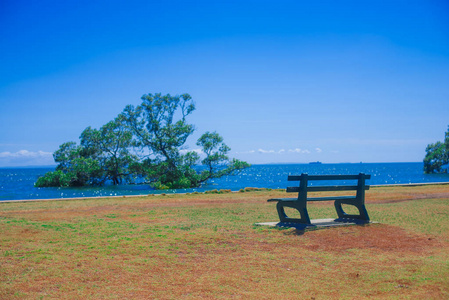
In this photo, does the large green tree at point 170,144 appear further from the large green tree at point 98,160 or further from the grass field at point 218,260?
the grass field at point 218,260

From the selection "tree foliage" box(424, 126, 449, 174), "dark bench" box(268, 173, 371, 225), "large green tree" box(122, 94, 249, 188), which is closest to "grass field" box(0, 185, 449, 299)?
"dark bench" box(268, 173, 371, 225)

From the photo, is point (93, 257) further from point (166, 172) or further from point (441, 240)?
point (166, 172)

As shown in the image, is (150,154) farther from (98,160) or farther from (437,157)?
(437,157)

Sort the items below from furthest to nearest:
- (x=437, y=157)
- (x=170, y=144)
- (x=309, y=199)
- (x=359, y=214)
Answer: (x=437, y=157), (x=170, y=144), (x=359, y=214), (x=309, y=199)

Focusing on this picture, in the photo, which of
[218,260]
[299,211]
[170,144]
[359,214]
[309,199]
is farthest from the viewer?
[170,144]

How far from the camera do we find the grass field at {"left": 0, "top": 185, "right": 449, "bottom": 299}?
16.0 feet

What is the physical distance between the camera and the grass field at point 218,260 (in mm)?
4875

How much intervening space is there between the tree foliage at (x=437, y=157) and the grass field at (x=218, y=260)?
81.0 metres

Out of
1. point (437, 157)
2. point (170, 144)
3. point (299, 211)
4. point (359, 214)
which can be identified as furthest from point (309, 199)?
point (437, 157)

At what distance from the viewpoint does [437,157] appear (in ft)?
267

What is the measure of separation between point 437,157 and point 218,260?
89.0 metres

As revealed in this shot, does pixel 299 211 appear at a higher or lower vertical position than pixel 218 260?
higher

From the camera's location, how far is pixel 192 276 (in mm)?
5449

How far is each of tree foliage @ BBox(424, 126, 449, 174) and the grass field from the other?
266 ft
